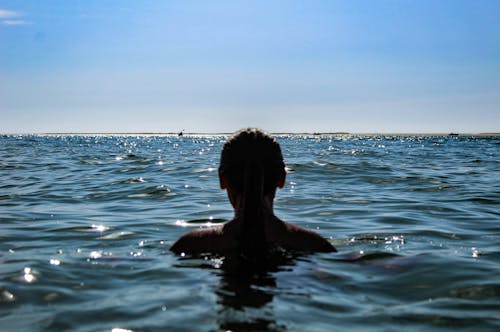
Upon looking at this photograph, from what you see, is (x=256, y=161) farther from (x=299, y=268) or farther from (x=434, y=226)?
(x=434, y=226)

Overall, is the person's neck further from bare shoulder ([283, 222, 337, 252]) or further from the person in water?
bare shoulder ([283, 222, 337, 252])

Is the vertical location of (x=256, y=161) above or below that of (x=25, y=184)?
above

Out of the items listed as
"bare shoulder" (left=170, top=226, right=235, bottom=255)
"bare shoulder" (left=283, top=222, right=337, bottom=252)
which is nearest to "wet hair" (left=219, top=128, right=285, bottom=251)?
"bare shoulder" (left=170, top=226, right=235, bottom=255)

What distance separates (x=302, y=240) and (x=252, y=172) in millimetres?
1017

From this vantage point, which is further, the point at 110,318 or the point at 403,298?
the point at 403,298

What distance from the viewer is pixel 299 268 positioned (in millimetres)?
4238

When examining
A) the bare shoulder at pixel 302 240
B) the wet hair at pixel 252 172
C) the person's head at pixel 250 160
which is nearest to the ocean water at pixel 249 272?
the bare shoulder at pixel 302 240

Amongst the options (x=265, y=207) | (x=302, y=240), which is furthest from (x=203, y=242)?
(x=302, y=240)

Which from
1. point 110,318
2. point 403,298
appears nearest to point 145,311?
point 110,318

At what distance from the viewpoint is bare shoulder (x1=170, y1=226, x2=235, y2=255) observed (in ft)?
14.6

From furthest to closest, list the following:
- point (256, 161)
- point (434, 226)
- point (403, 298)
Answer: point (434, 226), point (256, 161), point (403, 298)

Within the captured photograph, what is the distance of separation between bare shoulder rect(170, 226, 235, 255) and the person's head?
17.6 inches

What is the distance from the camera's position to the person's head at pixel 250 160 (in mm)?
4102

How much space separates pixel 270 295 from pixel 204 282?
0.62 metres
